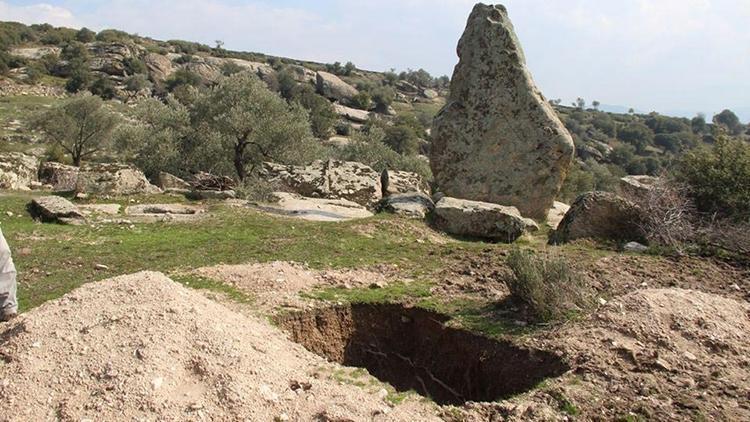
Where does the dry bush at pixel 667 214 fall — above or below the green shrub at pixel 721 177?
below

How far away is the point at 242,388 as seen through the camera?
5188 mm

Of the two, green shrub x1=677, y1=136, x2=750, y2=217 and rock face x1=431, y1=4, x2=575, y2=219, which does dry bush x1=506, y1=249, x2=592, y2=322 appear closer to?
green shrub x1=677, y1=136, x2=750, y2=217

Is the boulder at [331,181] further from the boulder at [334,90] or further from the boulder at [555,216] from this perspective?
the boulder at [334,90]

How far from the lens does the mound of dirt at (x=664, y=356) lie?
5.57 m

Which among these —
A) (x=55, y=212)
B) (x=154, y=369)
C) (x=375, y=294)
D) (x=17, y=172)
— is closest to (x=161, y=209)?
(x=55, y=212)

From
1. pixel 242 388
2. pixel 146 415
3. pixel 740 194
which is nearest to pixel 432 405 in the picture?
pixel 242 388

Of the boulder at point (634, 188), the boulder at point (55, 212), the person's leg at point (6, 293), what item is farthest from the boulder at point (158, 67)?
the person's leg at point (6, 293)

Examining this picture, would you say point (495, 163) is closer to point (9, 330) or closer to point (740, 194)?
point (740, 194)

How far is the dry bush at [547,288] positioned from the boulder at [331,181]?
10.3 m

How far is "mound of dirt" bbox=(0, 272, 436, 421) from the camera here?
15.9 ft

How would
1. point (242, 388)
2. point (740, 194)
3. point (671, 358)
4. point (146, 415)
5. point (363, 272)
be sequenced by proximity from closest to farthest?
point (146, 415), point (242, 388), point (671, 358), point (363, 272), point (740, 194)

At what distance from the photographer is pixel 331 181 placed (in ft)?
62.2

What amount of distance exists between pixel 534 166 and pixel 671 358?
34.4ft

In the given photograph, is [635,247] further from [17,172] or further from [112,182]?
[17,172]
